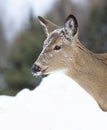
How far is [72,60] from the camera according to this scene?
31.2 feet

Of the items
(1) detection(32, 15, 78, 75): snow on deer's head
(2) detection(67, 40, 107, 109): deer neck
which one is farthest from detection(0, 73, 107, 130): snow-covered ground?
(1) detection(32, 15, 78, 75): snow on deer's head

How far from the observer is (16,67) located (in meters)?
30.1

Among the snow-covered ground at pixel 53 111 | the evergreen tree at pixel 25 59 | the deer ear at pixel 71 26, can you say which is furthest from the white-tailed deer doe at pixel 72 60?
the evergreen tree at pixel 25 59

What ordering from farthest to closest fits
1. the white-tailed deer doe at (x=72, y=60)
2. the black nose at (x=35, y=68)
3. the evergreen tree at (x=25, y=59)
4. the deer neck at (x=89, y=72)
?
the evergreen tree at (x=25, y=59), the deer neck at (x=89, y=72), the white-tailed deer doe at (x=72, y=60), the black nose at (x=35, y=68)

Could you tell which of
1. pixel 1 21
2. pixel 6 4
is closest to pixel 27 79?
pixel 1 21

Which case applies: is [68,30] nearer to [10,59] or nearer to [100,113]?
[100,113]

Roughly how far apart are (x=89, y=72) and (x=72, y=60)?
297 millimetres

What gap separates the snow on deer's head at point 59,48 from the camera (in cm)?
931

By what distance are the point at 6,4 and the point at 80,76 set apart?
3016 inches

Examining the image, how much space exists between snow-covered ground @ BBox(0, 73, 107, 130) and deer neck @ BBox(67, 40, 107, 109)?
1.01ft

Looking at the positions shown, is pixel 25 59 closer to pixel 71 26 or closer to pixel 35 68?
pixel 71 26

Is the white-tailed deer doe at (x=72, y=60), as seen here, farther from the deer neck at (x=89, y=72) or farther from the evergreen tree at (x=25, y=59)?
the evergreen tree at (x=25, y=59)

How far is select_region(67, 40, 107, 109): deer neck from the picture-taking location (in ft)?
31.1

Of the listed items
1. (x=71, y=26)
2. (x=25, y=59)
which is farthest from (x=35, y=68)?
(x=25, y=59)
